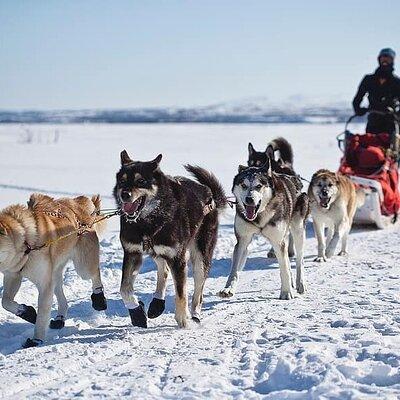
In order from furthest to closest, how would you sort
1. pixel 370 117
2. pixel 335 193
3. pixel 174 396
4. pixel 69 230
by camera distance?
pixel 370 117
pixel 335 193
pixel 69 230
pixel 174 396

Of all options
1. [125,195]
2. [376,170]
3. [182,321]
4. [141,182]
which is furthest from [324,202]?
[125,195]

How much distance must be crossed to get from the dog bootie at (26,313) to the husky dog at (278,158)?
217 centimetres

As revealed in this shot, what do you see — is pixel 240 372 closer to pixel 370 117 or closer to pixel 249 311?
pixel 249 311

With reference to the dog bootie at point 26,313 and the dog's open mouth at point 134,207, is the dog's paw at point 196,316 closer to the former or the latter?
the dog's open mouth at point 134,207

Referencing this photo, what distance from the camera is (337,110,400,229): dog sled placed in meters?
7.67

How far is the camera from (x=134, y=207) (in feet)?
12.0

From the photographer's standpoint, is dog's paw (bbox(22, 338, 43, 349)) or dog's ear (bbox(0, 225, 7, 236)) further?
dog's paw (bbox(22, 338, 43, 349))

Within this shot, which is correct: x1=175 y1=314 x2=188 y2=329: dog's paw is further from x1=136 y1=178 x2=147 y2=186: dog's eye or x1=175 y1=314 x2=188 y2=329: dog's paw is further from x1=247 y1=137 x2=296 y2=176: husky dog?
x1=247 y1=137 x2=296 y2=176: husky dog

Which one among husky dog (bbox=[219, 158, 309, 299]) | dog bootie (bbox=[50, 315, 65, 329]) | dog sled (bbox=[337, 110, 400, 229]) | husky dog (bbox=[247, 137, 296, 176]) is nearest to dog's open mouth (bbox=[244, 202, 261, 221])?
husky dog (bbox=[219, 158, 309, 299])

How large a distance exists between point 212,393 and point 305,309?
5.56 ft

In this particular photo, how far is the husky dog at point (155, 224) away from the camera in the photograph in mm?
3652

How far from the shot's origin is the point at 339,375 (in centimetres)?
274

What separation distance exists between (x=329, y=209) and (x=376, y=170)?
1.81 m

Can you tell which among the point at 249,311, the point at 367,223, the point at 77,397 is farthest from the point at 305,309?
the point at 367,223
